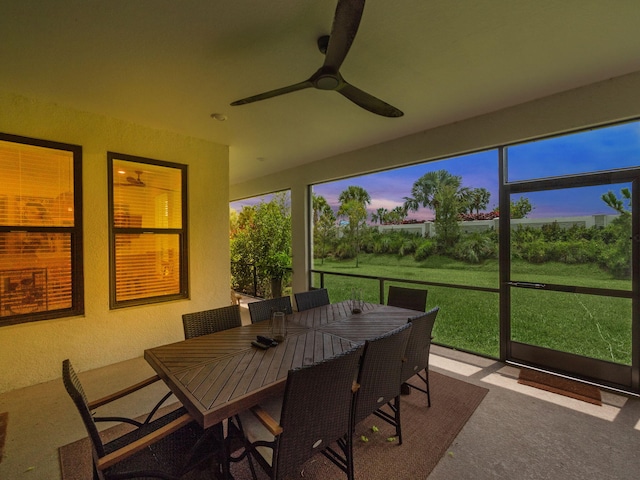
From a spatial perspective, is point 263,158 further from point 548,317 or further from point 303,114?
point 548,317

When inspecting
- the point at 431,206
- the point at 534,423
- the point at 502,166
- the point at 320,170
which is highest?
the point at 320,170

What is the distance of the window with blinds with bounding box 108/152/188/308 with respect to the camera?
11.6ft

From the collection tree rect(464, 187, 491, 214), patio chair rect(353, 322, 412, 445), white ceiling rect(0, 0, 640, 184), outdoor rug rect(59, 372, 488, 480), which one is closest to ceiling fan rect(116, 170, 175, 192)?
white ceiling rect(0, 0, 640, 184)

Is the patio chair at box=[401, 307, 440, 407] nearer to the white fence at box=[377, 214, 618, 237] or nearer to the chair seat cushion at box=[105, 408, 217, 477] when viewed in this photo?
the chair seat cushion at box=[105, 408, 217, 477]

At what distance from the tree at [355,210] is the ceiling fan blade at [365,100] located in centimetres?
320

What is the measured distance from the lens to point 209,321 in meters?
2.40

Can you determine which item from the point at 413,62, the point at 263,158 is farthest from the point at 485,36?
the point at 263,158

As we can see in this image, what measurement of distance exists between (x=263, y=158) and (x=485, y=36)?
386cm

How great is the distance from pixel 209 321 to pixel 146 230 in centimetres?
210

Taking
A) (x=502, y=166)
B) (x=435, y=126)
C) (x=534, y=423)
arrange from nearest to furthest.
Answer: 1. (x=534, y=423)
2. (x=502, y=166)
3. (x=435, y=126)

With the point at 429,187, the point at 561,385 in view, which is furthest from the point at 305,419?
the point at 429,187

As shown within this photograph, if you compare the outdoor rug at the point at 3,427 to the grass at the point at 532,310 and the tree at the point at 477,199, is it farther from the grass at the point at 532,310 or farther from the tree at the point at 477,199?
the tree at the point at 477,199

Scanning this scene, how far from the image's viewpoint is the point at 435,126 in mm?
3783

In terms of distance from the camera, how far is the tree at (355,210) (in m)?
5.52
